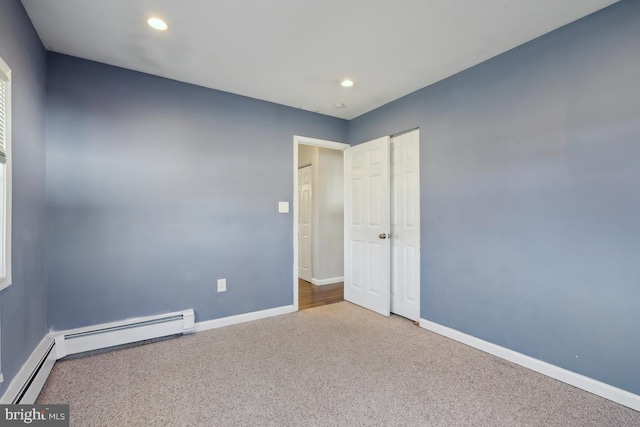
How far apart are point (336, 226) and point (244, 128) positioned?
2.36 meters

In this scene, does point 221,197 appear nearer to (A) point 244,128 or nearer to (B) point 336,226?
(A) point 244,128

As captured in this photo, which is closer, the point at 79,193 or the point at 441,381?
the point at 441,381

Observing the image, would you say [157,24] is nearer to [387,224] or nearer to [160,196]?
[160,196]

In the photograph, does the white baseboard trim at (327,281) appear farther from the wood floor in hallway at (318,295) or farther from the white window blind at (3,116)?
the white window blind at (3,116)

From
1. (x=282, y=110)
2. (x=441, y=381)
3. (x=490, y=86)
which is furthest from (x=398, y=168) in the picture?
(x=441, y=381)

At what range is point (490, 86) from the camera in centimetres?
248

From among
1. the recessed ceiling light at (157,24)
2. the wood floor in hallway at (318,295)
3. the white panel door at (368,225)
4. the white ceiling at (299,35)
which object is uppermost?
the recessed ceiling light at (157,24)

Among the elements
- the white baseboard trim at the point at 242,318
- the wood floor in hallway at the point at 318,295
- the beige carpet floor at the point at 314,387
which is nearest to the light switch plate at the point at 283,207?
the white baseboard trim at the point at 242,318

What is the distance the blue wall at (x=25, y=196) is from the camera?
5.49 ft

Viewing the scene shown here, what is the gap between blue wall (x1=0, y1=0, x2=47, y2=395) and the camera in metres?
1.67

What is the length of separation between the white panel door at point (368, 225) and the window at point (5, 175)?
306cm

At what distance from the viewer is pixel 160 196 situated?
110 inches

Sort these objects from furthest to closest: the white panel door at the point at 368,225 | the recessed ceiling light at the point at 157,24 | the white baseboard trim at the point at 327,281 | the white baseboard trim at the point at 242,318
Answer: the white baseboard trim at the point at 327,281 < the white panel door at the point at 368,225 < the white baseboard trim at the point at 242,318 < the recessed ceiling light at the point at 157,24

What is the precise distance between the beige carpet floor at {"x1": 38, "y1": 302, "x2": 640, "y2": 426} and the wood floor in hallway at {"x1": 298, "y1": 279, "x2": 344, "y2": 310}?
1.06 metres
